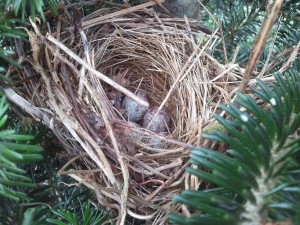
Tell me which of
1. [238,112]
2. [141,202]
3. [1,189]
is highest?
[238,112]

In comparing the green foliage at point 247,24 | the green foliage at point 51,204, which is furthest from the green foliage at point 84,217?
the green foliage at point 247,24

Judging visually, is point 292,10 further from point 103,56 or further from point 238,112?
point 238,112

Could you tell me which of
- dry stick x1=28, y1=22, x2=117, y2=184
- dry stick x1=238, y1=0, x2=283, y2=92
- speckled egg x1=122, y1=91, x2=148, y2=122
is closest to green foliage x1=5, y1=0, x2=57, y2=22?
dry stick x1=28, y1=22, x2=117, y2=184

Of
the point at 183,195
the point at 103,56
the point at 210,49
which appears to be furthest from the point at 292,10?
the point at 183,195

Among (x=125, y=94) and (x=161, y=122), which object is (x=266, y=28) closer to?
(x=125, y=94)

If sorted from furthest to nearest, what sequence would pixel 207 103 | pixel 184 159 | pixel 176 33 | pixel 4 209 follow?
1. pixel 176 33
2. pixel 207 103
3. pixel 184 159
4. pixel 4 209

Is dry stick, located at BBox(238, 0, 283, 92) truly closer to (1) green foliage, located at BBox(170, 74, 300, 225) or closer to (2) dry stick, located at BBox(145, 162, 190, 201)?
(1) green foliage, located at BBox(170, 74, 300, 225)

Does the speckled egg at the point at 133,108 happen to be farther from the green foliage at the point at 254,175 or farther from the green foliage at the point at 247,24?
the green foliage at the point at 254,175
